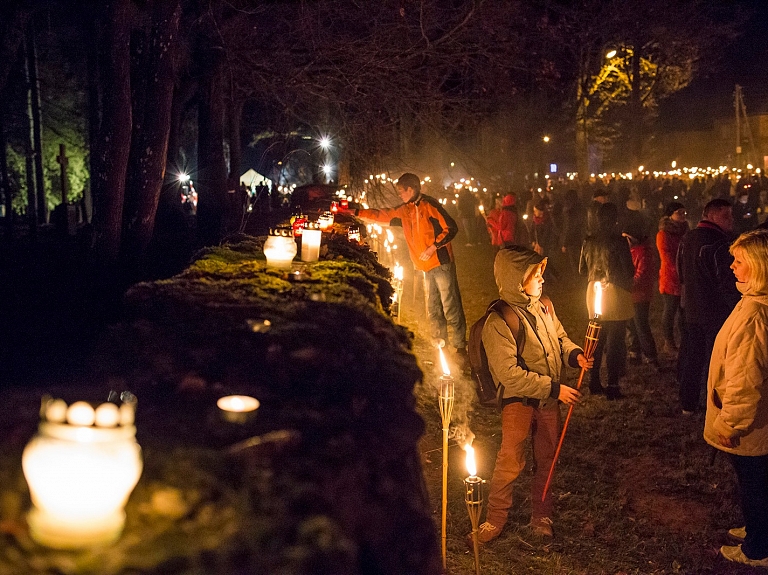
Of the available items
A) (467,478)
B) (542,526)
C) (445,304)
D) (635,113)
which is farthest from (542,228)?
(635,113)

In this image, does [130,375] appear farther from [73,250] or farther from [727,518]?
[73,250]

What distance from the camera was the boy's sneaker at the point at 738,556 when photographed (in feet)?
16.0

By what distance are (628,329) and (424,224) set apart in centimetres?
321

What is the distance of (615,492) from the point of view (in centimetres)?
607

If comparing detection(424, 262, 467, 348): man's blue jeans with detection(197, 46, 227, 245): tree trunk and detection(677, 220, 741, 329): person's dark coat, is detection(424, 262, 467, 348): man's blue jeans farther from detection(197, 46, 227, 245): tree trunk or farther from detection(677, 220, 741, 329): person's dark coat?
detection(197, 46, 227, 245): tree trunk

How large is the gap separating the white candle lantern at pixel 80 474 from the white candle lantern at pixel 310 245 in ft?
12.3

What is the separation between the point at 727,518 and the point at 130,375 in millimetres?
4487

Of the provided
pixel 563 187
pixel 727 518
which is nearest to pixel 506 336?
pixel 727 518

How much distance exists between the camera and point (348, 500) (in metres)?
2.09

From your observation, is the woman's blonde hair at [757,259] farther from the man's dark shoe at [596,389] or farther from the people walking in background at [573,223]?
the people walking in background at [573,223]

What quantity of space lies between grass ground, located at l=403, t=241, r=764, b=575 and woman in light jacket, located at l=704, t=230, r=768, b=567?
337mm

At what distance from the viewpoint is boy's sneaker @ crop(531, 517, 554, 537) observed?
5289 mm

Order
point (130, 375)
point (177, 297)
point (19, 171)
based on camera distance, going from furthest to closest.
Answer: point (19, 171), point (177, 297), point (130, 375)

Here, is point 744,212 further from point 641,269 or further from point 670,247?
point 641,269
